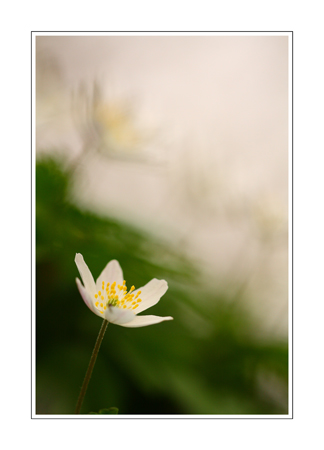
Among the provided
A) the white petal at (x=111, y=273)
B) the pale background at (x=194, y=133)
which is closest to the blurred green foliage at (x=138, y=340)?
the pale background at (x=194, y=133)

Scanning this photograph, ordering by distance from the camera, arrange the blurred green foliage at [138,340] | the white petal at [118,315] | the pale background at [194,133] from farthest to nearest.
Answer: the pale background at [194,133] → the blurred green foliage at [138,340] → the white petal at [118,315]

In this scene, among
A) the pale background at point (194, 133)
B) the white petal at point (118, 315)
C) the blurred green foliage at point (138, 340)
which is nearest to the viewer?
the white petal at point (118, 315)

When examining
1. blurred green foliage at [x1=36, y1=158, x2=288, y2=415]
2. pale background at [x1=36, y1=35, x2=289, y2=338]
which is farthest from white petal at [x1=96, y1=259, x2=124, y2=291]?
pale background at [x1=36, y1=35, x2=289, y2=338]

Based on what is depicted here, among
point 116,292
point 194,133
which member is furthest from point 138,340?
point 194,133

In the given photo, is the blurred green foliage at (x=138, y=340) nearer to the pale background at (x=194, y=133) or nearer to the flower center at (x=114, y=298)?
the pale background at (x=194, y=133)

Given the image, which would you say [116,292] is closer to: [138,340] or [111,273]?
[111,273]
